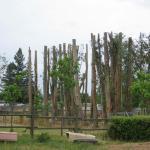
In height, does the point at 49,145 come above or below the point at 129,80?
below

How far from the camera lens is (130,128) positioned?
24422mm

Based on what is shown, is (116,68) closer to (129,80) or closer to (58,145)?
(129,80)

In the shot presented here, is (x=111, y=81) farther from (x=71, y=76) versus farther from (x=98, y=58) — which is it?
(x=71, y=76)

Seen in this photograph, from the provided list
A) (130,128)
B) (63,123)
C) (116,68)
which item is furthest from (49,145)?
(116,68)

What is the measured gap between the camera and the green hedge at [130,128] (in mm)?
24406

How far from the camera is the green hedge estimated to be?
80.1 ft

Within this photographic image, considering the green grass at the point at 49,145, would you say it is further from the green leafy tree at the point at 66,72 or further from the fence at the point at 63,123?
the green leafy tree at the point at 66,72

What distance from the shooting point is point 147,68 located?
47.1 meters

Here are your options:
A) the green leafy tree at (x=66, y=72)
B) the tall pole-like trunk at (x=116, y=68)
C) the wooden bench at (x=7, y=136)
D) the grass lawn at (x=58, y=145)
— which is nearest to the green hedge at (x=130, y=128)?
the grass lawn at (x=58, y=145)

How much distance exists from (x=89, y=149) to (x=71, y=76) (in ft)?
47.6

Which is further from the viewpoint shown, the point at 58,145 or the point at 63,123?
the point at 63,123

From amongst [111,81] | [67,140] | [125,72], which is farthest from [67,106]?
[67,140]

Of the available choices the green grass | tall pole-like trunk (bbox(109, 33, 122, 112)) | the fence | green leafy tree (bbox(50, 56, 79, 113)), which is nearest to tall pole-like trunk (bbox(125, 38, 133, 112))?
tall pole-like trunk (bbox(109, 33, 122, 112))

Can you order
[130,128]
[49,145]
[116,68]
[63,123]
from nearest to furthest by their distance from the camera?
[49,145]
[130,128]
[63,123]
[116,68]
